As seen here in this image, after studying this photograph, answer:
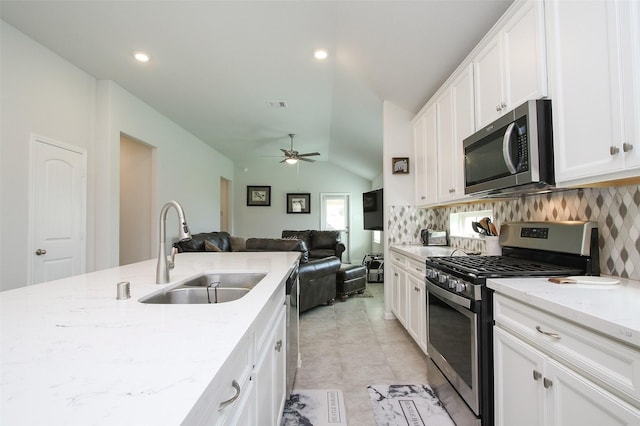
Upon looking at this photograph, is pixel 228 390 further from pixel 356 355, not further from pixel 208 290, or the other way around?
pixel 356 355

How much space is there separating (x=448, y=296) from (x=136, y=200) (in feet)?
14.9

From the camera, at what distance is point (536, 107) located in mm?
1518

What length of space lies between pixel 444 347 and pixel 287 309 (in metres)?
0.97

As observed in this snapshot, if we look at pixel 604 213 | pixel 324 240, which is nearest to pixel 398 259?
pixel 604 213

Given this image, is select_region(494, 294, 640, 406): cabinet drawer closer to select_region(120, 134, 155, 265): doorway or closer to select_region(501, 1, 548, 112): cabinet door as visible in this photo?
select_region(501, 1, 548, 112): cabinet door

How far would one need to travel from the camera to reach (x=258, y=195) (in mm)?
8641

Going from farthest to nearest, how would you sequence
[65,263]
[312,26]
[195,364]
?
[65,263] < [312,26] < [195,364]

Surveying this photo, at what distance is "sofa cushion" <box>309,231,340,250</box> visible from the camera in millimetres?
7531

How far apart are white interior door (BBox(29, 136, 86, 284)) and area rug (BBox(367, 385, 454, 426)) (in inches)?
127

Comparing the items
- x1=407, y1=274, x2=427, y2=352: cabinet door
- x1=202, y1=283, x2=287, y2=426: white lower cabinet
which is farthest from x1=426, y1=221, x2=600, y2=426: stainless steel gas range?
x1=202, y1=283, x2=287, y2=426: white lower cabinet

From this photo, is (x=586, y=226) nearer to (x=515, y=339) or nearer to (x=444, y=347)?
(x=515, y=339)

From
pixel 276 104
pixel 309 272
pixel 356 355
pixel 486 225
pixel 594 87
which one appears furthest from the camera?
pixel 276 104

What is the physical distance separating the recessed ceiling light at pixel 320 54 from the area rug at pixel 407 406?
2.97 m

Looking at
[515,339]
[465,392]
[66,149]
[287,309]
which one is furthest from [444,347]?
[66,149]
